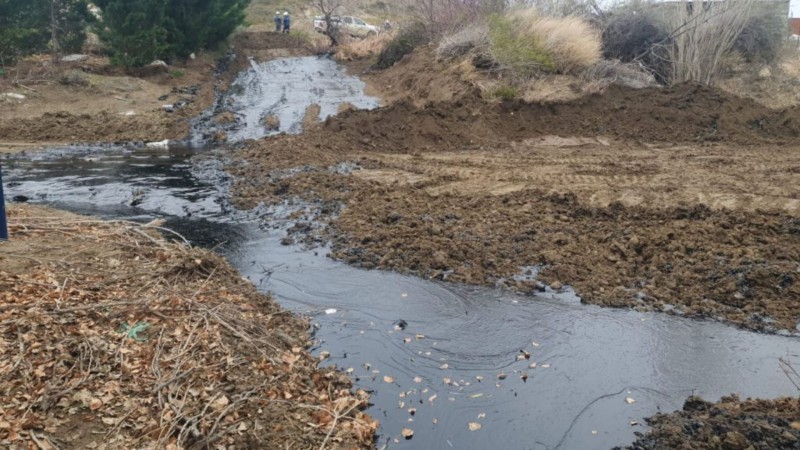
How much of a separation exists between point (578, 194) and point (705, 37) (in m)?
11.1

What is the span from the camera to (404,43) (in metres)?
26.0

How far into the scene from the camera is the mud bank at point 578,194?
26.4ft

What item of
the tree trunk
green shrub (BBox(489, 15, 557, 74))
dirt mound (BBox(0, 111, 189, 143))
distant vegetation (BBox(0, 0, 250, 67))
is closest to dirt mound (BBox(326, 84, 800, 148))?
green shrub (BBox(489, 15, 557, 74))

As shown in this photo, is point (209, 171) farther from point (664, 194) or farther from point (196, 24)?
point (196, 24)

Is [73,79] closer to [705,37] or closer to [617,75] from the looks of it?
[617,75]

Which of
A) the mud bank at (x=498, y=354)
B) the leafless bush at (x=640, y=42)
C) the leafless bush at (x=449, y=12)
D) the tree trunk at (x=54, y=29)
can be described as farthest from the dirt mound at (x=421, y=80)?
the tree trunk at (x=54, y=29)

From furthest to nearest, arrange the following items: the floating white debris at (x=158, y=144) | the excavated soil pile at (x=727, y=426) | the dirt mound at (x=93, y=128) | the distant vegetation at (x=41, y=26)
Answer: the distant vegetation at (x=41, y=26) < the dirt mound at (x=93, y=128) < the floating white debris at (x=158, y=144) < the excavated soil pile at (x=727, y=426)

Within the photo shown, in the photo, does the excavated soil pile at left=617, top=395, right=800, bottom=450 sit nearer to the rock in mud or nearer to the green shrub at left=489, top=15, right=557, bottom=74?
the rock in mud

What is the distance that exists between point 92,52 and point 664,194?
2174 cm

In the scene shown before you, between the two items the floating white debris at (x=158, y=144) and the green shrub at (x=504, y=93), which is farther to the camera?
the green shrub at (x=504, y=93)

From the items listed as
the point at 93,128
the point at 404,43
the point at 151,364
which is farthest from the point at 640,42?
the point at 151,364

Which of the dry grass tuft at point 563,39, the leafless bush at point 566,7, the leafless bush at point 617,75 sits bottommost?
the leafless bush at point 617,75

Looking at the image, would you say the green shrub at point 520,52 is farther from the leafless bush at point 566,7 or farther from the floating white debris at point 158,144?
the floating white debris at point 158,144

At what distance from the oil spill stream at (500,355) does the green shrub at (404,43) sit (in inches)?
698
